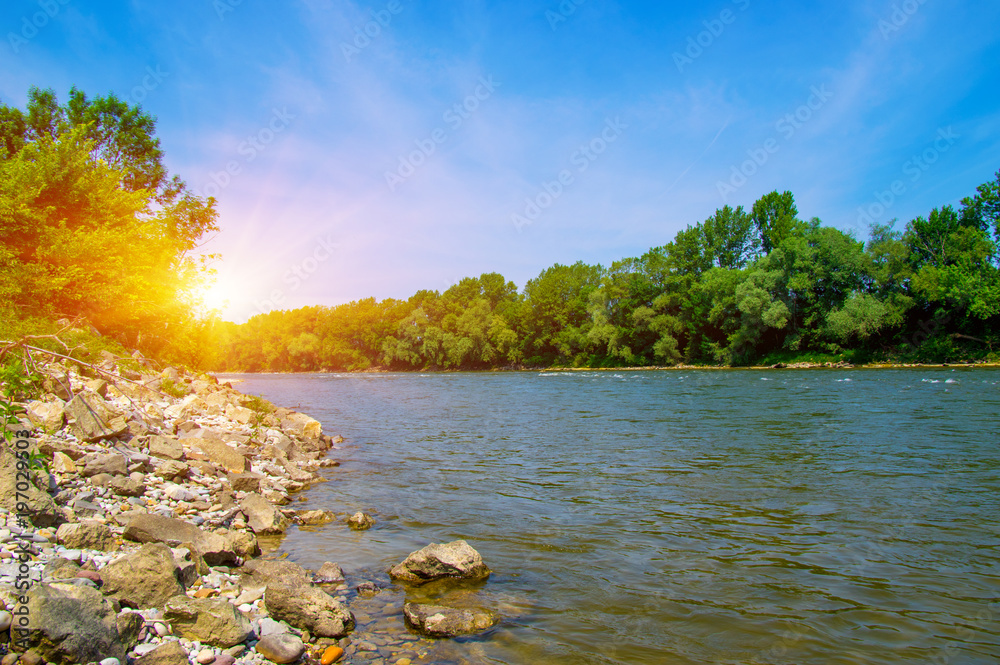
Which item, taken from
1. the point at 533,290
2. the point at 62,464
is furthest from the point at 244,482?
the point at 533,290

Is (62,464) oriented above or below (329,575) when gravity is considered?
above

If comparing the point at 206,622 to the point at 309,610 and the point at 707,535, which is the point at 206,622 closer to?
the point at 309,610

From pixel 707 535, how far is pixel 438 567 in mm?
4187

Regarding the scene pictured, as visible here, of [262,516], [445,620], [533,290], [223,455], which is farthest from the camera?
[533,290]

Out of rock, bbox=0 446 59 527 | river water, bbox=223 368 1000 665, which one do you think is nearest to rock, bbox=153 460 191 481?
river water, bbox=223 368 1000 665

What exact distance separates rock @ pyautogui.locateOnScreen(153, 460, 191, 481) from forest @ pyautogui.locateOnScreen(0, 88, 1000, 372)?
553 centimetres

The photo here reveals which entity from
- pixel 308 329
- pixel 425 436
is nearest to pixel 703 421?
pixel 425 436

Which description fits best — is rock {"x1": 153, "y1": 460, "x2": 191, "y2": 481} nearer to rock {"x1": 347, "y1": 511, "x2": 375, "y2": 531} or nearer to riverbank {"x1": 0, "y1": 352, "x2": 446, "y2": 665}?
riverbank {"x1": 0, "y1": 352, "x2": 446, "y2": 665}

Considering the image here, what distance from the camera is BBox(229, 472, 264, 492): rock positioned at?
10.4 meters

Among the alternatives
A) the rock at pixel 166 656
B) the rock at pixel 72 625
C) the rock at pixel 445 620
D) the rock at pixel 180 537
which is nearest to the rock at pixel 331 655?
the rock at pixel 445 620

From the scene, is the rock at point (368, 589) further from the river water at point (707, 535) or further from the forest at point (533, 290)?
the forest at point (533, 290)

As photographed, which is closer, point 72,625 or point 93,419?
point 72,625

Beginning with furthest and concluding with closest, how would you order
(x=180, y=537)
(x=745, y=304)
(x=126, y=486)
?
1. (x=745, y=304)
2. (x=126, y=486)
3. (x=180, y=537)

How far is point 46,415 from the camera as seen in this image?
888 centimetres
